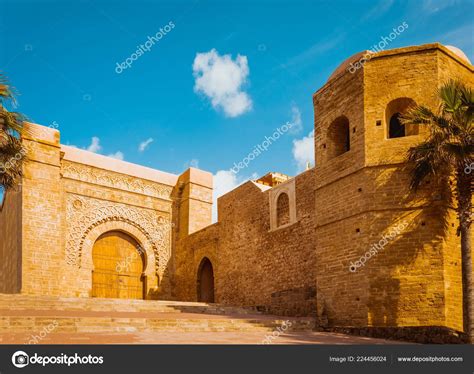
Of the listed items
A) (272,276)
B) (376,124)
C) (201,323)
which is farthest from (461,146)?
(272,276)

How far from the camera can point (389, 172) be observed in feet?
35.2

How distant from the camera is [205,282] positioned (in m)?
20.0

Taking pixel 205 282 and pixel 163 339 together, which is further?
pixel 205 282

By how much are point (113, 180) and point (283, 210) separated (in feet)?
23.5

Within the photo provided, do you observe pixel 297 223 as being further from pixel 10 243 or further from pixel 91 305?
pixel 10 243

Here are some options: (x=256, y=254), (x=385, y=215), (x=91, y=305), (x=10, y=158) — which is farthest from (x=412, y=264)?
(x=10, y=158)

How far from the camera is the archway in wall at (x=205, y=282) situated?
776 inches

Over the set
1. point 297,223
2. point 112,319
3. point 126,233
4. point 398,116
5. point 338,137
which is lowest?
point 112,319

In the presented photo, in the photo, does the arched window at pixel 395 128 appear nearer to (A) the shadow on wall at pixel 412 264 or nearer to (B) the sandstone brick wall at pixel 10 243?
(A) the shadow on wall at pixel 412 264

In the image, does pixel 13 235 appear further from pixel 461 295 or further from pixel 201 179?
pixel 461 295

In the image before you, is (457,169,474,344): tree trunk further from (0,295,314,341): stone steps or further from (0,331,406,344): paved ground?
Result: (0,295,314,341): stone steps

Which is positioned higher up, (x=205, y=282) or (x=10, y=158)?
(x=10, y=158)

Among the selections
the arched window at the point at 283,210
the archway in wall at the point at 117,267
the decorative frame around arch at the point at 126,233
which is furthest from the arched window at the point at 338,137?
the archway in wall at the point at 117,267

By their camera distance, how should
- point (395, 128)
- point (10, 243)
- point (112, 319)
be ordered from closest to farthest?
point (112, 319), point (395, 128), point (10, 243)
